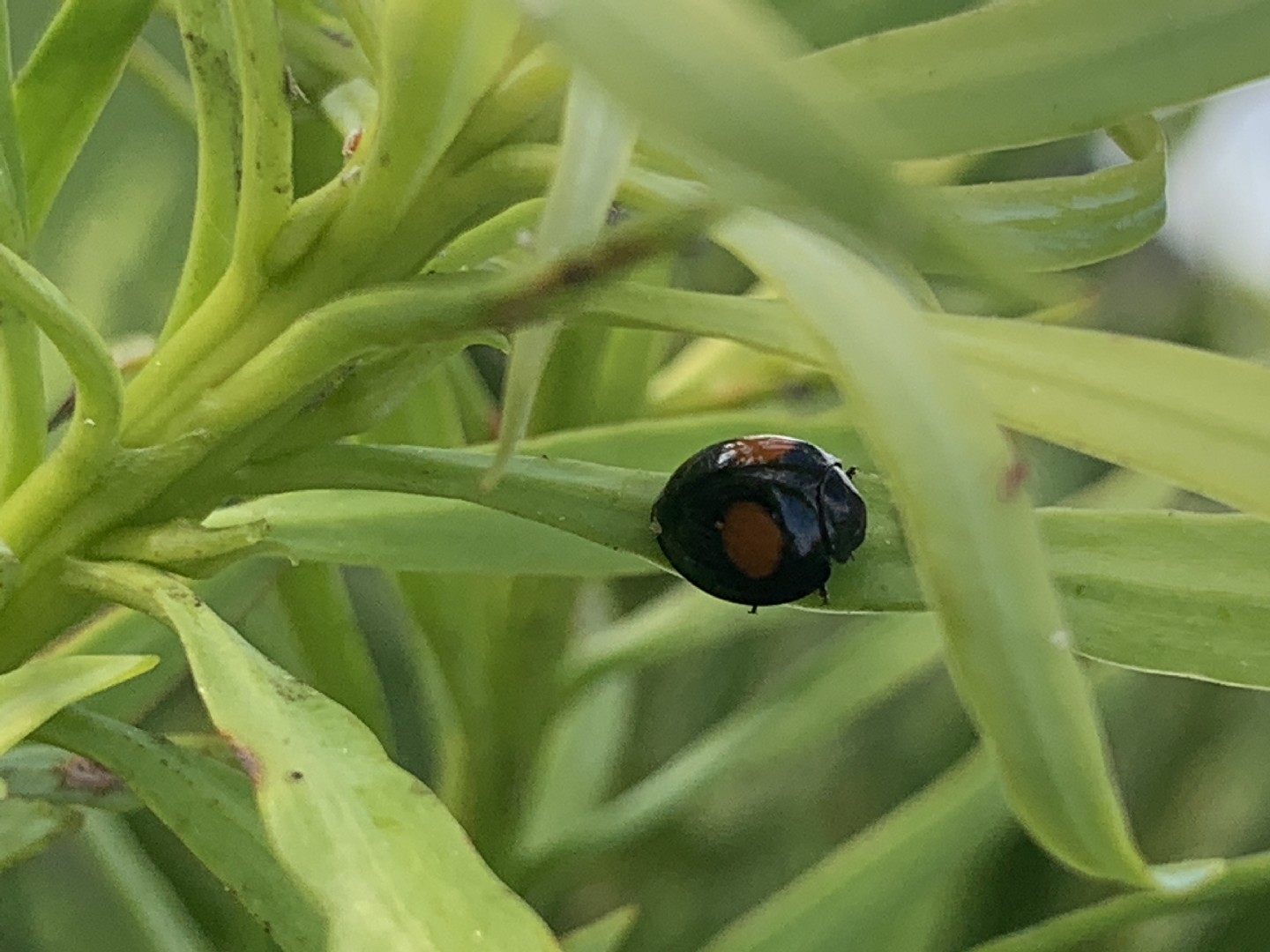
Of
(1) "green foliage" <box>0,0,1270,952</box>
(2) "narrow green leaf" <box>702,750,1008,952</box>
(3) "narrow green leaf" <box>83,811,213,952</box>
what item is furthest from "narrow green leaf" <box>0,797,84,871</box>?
(2) "narrow green leaf" <box>702,750,1008,952</box>

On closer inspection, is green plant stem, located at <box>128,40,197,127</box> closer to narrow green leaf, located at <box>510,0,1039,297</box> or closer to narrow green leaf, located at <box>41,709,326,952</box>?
Result: narrow green leaf, located at <box>41,709,326,952</box>

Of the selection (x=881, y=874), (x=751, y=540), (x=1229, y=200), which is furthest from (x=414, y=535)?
(x=1229, y=200)

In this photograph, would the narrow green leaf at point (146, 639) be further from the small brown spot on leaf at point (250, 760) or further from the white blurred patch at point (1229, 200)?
the white blurred patch at point (1229, 200)

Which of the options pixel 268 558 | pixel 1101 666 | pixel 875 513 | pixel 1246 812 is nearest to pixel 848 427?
pixel 875 513

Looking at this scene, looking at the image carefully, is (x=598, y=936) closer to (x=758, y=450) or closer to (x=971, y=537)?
(x=758, y=450)

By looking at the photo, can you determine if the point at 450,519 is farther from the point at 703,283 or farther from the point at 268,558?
the point at 703,283

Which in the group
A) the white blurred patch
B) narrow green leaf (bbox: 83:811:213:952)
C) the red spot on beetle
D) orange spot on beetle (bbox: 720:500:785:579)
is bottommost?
narrow green leaf (bbox: 83:811:213:952)

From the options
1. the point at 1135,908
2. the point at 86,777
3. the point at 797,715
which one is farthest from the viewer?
the point at 797,715
